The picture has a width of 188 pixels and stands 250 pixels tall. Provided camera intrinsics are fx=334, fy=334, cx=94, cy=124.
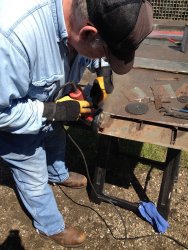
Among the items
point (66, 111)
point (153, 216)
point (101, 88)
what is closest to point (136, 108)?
point (101, 88)

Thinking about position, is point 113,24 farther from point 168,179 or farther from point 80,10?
point 168,179

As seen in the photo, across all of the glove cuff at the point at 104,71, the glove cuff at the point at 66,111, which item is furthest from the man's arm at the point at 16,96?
the glove cuff at the point at 104,71

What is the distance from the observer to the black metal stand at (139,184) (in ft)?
8.47

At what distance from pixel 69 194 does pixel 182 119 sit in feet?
4.86

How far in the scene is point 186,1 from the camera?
4684mm

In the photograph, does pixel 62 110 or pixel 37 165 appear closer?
pixel 62 110

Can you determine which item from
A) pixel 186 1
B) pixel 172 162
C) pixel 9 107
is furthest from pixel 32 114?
pixel 186 1

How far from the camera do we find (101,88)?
7.52 feet

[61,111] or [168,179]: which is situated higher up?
[61,111]

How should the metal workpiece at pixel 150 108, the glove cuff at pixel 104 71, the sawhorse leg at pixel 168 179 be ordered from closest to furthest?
the metal workpiece at pixel 150 108 → the glove cuff at pixel 104 71 → the sawhorse leg at pixel 168 179

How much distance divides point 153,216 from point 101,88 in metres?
1.23

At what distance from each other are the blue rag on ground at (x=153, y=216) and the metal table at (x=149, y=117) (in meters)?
0.05

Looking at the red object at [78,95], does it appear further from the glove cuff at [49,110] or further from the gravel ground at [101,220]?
the gravel ground at [101,220]

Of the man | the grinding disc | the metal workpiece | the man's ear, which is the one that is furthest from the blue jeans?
the grinding disc
